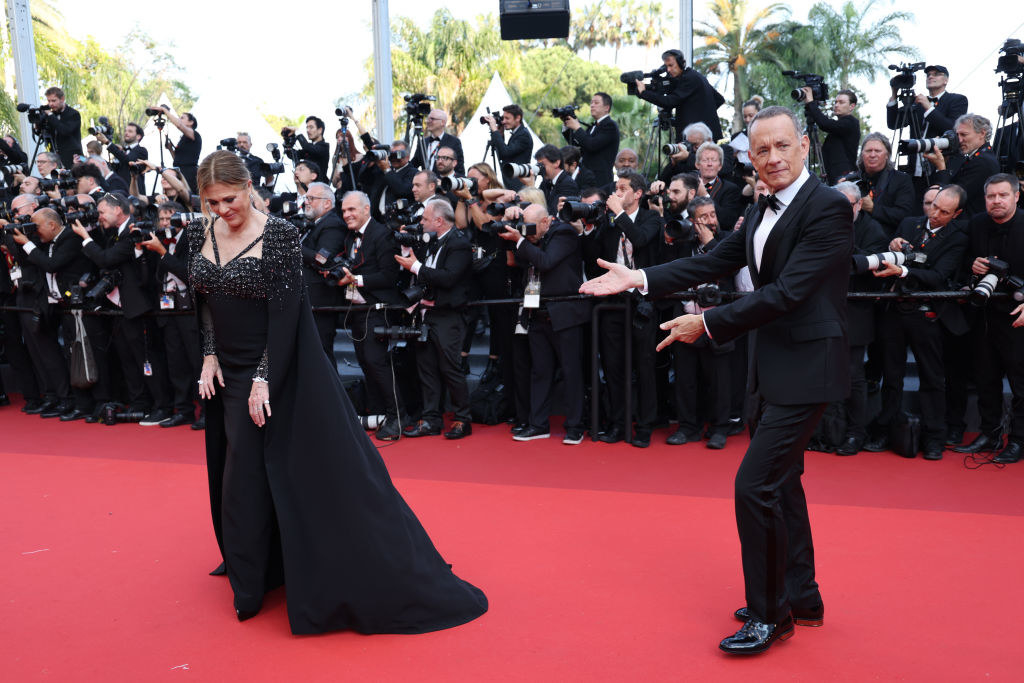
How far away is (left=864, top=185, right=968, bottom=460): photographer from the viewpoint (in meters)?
5.66

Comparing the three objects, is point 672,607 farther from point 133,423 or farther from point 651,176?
point 651,176

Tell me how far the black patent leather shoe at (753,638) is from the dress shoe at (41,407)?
681 centimetres

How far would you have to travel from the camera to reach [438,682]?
2.83 meters

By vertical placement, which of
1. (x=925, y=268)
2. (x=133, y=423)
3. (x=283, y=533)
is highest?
(x=925, y=268)

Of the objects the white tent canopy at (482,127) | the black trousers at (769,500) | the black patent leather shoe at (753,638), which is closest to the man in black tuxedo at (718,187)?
the black trousers at (769,500)

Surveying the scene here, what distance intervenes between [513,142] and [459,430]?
281 cm

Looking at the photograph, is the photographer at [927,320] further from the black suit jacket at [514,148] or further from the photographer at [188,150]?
the photographer at [188,150]

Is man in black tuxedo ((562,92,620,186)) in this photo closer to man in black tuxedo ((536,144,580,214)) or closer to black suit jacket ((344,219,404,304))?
man in black tuxedo ((536,144,580,214))

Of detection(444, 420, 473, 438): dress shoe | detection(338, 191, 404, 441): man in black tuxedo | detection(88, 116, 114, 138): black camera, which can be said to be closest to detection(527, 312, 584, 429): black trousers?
detection(444, 420, 473, 438): dress shoe

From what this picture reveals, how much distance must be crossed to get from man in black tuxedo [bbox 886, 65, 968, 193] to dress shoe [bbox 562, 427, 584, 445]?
131 inches

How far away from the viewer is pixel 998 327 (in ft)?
18.3

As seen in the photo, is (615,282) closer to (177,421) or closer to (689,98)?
(177,421)

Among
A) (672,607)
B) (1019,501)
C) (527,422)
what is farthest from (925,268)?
(672,607)

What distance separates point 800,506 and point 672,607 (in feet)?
2.07
